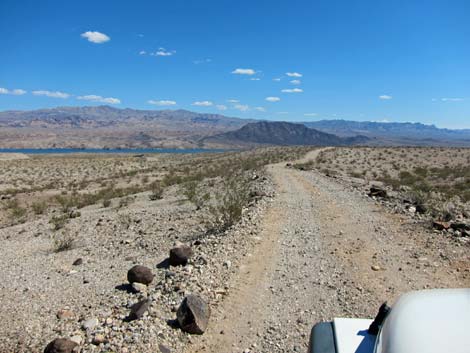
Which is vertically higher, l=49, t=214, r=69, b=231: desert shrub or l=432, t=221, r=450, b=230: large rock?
l=432, t=221, r=450, b=230: large rock

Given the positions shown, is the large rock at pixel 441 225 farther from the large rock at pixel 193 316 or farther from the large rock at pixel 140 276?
the large rock at pixel 140 276

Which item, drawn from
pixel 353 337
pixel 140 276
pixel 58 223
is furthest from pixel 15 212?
pixel 353 337

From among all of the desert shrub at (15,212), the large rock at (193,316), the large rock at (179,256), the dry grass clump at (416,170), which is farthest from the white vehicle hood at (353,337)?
the desert shrub at (15,212)

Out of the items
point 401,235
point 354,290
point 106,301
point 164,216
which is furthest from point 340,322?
point 164,216

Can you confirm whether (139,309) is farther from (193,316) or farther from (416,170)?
(416,170)

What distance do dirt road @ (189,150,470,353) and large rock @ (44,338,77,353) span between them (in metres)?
1.55

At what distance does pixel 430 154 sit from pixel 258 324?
51.1 meters

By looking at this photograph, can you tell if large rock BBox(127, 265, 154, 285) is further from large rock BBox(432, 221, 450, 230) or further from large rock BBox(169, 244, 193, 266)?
large rock BBox(432, 221, 450, 230)

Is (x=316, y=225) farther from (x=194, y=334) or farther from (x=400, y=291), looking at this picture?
(x=194, y=334)

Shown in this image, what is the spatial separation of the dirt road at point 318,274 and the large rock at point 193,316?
6.2 inches

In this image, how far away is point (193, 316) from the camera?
17.8 feet

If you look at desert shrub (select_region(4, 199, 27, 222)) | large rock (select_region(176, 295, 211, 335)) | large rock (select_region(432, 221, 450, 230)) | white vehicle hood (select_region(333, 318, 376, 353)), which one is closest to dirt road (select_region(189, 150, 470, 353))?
large rock (select_region(176, 295, 211, 335))

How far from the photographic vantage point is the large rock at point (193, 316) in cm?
540

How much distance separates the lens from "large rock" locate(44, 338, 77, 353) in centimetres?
490
